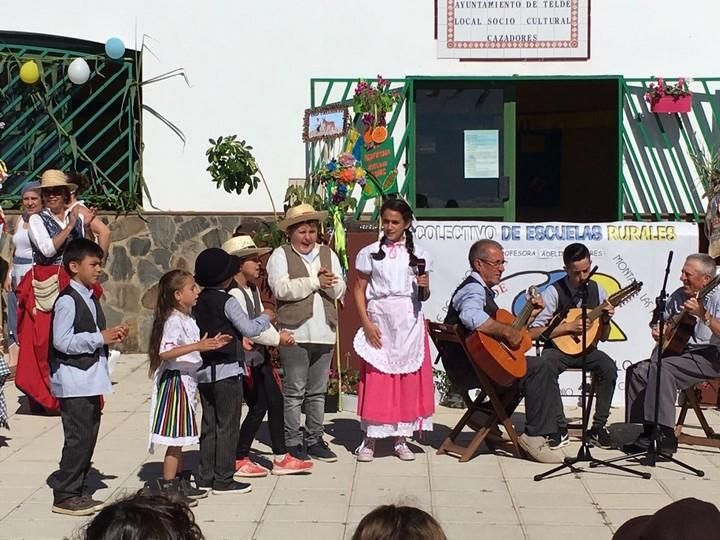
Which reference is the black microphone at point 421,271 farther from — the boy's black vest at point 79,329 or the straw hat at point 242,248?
the boy's black vest at point 79,329

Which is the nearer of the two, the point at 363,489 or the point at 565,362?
the point at 363,489

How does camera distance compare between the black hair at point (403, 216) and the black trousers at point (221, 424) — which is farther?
the black hair at point (403, 216)

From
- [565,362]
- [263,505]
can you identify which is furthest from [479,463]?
[263,505]

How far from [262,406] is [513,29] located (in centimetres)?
617

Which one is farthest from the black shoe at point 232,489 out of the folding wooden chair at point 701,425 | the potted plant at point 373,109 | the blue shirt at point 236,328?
the potted plant at point 373,109

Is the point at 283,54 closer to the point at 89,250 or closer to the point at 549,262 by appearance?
the point at 549,262

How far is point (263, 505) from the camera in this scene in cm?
632

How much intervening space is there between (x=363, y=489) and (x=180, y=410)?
1223 millimetres

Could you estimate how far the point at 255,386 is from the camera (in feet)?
22.6

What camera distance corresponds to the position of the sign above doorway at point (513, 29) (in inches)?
457

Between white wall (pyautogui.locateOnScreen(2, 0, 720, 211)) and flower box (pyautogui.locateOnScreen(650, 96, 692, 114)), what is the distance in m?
0.46

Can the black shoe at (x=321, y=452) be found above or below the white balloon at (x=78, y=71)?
below

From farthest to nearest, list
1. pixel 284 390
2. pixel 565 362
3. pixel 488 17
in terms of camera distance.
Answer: pixel 488 17 < pixel 565 362 < pixel 284 390

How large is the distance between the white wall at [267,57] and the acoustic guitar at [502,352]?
17.0ft
